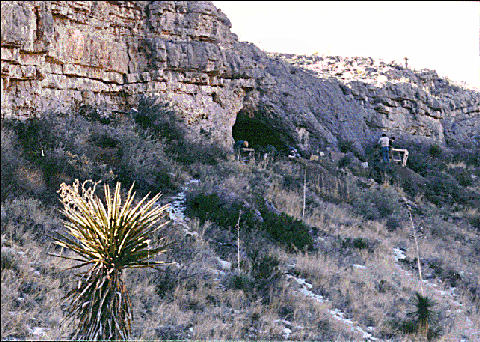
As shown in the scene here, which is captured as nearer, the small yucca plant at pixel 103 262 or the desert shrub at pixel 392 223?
the small yucca plant at pixel 103 262

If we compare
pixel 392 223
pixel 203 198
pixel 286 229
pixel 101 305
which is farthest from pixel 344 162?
pixel 101 305

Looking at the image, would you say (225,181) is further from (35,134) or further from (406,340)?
(406,340)

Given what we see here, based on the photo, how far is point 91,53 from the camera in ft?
43.0

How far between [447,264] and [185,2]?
11028 millimetres

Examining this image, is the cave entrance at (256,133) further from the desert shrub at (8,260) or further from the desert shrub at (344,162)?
the desert shrub at (8,260)

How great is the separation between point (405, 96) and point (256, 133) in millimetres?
11286

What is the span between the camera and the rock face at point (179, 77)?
37.5 ft

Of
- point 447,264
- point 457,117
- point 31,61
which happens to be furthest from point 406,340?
point 457,117

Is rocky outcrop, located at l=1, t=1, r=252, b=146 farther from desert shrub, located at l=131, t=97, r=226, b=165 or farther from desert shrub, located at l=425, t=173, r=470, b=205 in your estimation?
desert shrub, located at l=425, t=173, r=470, b=205

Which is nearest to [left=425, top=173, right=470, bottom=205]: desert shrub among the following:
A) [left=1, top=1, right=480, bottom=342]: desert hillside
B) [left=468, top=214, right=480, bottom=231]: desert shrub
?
[left=1, top=1, right=480, bottom=342]: desert hillside

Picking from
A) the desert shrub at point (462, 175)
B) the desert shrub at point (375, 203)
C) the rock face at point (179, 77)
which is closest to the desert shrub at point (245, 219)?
the rock face at point (179, 77)

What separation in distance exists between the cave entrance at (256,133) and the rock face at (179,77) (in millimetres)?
41

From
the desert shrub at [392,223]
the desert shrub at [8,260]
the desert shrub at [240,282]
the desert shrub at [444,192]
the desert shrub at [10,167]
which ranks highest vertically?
the desert shrub at [10,167]

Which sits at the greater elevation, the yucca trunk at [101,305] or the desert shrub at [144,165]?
the desert shrub at [144,165]
